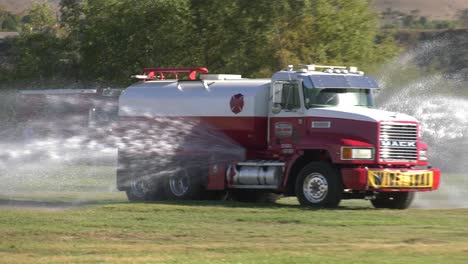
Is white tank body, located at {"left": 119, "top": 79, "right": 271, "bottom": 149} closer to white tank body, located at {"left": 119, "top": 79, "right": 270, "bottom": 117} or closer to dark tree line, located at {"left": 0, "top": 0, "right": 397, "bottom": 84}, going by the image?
white tank body, located at {"left": 119, "top": 79, "right": 270, "bottom": 117}

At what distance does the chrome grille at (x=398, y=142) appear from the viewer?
24547 millimetres

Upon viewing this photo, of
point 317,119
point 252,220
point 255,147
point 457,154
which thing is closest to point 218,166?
point 255,147

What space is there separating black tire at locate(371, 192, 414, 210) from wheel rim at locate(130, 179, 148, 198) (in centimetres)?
580

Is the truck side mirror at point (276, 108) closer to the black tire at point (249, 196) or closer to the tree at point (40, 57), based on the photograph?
the black tire at point (249, 196)

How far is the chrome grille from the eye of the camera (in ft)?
80.5

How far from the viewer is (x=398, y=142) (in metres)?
24.8

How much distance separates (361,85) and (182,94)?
14.7ft

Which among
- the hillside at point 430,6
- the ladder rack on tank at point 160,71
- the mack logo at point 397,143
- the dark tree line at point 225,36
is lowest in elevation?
Answer: the mack logo at point 397,143

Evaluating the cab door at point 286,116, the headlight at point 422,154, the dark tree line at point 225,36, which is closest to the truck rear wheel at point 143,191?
the cab door at point 286,116

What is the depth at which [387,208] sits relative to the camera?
86.0 feet

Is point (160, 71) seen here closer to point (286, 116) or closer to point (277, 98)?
point (277, 98)

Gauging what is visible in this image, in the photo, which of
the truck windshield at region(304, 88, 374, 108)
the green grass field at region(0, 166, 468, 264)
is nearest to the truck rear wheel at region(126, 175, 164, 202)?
the green grass field at region(0, 166, 468, 264)

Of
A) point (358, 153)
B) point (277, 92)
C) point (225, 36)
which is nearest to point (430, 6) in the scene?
point (225, 36)

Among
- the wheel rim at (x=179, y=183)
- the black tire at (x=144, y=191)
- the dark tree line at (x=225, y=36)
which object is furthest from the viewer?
the dark tree line at (x=225, y=36)
